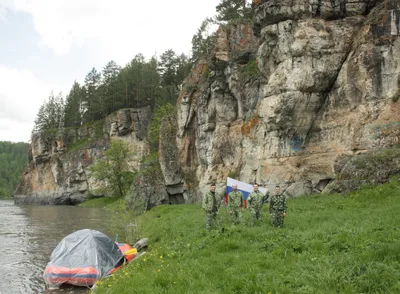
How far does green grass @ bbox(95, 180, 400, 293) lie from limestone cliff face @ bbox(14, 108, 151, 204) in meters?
59.1

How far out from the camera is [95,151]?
7469cm

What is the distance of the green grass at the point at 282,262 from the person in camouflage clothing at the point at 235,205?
1876 millimetres

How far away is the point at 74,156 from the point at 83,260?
6586 centimetres

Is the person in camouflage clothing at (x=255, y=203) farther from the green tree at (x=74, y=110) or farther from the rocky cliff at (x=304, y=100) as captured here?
the green tree at (x=74, y=110)

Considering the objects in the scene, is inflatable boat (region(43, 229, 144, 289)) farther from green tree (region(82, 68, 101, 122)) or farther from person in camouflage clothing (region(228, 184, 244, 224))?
green tree (region(82, 68, 101, 122))

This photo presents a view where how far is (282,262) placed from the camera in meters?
8.55

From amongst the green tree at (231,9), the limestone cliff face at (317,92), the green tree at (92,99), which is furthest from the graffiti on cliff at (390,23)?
the green tree at (92,99)

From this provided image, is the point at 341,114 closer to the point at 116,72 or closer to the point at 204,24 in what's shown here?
the point at 204,24

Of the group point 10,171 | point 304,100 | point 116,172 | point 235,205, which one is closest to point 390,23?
point 304,100

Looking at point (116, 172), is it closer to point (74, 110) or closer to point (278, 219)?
point (74, 110)

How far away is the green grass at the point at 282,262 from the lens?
698cm

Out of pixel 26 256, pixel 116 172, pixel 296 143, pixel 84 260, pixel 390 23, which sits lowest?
pixel 26 256

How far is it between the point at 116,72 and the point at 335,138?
235 ft

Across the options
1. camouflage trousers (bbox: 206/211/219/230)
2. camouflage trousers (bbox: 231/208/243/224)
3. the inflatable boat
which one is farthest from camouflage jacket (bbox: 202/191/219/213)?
the inflatable boat
